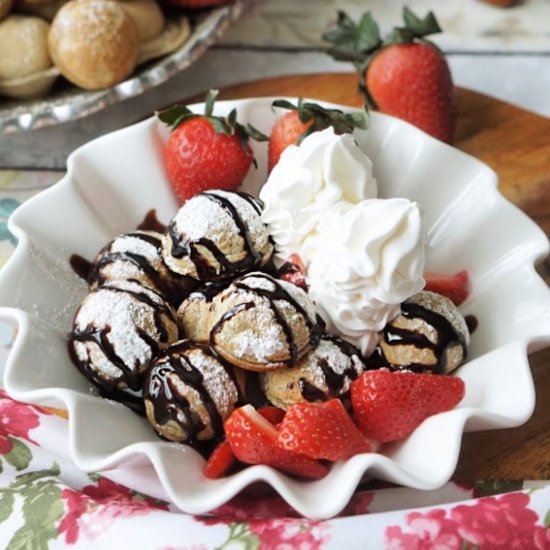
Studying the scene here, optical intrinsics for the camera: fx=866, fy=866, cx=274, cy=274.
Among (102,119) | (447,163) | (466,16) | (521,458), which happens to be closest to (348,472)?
(521,458)

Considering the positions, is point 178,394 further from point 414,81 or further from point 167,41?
point 167,41

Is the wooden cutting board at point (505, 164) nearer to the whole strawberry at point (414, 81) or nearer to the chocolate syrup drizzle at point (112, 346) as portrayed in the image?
the whole strawberry at point (414, 81)

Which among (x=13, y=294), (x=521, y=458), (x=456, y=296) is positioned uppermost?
(x=13, y=294)

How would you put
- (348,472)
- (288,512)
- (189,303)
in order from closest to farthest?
(348,472) < (288,512) < (189,303)

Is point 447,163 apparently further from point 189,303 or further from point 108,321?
point 108,321

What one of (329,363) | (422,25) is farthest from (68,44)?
(329,363)

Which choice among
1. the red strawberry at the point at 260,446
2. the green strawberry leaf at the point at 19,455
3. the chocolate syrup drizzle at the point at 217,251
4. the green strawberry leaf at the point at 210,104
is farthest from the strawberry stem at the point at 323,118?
the green strawberry leaf at the point at 19,455

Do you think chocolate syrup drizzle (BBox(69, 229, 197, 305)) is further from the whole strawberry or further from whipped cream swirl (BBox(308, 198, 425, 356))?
the whole strawberry

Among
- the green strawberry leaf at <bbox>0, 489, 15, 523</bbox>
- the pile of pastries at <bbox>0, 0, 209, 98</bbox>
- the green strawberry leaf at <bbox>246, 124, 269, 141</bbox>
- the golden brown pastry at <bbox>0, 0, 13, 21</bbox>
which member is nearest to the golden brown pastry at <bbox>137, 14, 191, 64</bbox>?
the pile of pastries at <bbox>0, 0, 209, 98</bbox>
